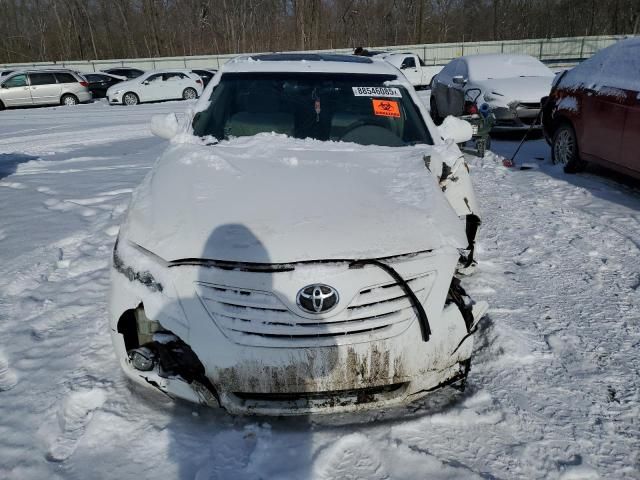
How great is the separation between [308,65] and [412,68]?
1979cm

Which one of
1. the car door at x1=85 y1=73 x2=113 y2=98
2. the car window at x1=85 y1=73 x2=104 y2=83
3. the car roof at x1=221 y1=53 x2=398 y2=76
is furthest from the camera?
the car window at x1=85 y1=73 x2=104 y2=83

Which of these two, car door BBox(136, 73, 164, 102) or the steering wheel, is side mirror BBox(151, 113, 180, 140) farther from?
car door BBox(136, 73, 164, 102)

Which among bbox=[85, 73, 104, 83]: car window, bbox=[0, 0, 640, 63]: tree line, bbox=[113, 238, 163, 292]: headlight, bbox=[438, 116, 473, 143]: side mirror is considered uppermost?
bbox=[0, 0, 640, 63]: tree line

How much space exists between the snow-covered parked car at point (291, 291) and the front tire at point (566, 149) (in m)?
4.70

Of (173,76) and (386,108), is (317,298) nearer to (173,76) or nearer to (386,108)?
(386,108)

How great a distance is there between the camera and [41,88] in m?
20.4

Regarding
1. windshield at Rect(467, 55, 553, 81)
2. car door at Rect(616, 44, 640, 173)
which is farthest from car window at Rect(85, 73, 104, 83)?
car door at Rect(616, 44, 640, 173)

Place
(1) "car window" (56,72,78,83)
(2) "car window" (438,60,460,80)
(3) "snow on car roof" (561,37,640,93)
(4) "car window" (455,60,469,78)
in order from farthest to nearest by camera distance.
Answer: (1) "car window" (56,72,78,83) → (2) "car window" (438,60,460,80) → (4) "car window" (455,60,469,78) → (3) "snow on car roof" (561,37,640,93)

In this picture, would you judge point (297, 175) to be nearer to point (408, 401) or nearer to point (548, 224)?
point (408, 401)

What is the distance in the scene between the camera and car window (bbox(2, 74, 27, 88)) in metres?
20.1

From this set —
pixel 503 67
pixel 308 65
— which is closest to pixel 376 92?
pixel 308 65

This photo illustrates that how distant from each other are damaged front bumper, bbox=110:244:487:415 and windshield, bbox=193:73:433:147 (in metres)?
1.63

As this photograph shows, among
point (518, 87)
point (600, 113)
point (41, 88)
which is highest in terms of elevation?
point (41, 88)

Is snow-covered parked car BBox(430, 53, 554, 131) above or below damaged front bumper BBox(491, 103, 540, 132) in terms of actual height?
above
